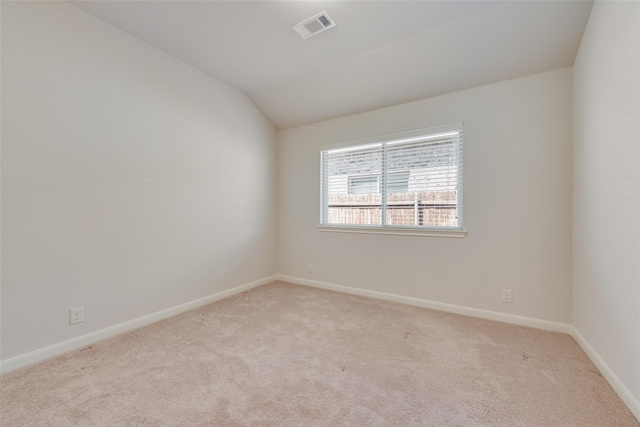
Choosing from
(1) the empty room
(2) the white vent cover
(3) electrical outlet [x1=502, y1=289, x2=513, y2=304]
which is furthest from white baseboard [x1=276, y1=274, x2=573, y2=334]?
(2) the white vent cover

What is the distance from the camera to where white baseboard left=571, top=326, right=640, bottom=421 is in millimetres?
1367

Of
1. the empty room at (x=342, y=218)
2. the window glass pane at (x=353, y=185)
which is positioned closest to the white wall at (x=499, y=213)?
the empty room at (x=342, y=218)

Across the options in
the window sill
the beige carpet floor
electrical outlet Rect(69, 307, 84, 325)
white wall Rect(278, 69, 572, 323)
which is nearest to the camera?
the beige carpet floor

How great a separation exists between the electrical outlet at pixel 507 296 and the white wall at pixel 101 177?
9.67ft

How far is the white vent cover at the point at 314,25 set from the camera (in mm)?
2143

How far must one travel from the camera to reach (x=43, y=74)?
188 centimetres

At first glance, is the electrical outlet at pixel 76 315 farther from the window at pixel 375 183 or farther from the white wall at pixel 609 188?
the white wall at pixel 609 188

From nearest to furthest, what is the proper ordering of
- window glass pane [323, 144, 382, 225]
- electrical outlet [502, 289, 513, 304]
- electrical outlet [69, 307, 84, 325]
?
electrical outlet [69, 307, 84, 325] < electrical outlet [502, 289, 513, 304] < window glass pane [323, 144, 382, 225]

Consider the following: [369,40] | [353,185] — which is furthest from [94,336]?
[369,40]

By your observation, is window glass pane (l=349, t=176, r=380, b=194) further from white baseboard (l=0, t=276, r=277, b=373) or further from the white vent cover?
white baseboard (l=0, t=276, r=277, b=373)

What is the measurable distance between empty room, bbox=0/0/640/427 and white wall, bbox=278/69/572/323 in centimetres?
2

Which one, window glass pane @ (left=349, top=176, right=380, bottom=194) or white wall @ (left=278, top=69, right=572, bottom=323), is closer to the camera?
white wall @ (left=278, top=69, right=572, bottom=323)

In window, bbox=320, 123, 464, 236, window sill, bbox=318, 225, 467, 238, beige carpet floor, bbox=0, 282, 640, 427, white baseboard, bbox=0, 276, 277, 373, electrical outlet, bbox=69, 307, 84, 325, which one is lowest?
beige carpet floor, bbox=0, 282, 640, 427

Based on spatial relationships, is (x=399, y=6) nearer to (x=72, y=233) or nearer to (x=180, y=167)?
(x=180, y=167)
